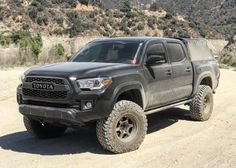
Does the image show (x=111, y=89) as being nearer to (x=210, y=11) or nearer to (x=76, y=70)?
(x=76, y=70)

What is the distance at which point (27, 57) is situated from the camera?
27.6 m

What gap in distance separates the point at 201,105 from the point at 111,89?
3.63 metres

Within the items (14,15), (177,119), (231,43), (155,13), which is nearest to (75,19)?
(14,15)

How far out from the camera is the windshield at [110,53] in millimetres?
8930

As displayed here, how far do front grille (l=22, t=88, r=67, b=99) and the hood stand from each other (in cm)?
29

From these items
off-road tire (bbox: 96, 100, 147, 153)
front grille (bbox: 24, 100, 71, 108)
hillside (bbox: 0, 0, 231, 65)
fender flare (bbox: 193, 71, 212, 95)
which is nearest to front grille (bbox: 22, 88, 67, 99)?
front grille (bbox: 24, 100, 71, 108)

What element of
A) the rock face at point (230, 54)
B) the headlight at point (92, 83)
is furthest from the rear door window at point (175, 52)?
the rock face at point (230, 54)

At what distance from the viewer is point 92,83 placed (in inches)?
305

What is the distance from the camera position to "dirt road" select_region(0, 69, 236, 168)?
7.61m

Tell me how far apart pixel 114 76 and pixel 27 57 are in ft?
Answer: 66.6

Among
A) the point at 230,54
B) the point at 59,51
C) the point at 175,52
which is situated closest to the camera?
the point at 175,52

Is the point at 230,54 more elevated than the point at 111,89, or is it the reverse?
the point at 111,89

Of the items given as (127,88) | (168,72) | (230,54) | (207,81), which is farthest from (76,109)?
(230,54)

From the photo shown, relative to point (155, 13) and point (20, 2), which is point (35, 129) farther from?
point (155, 13)
